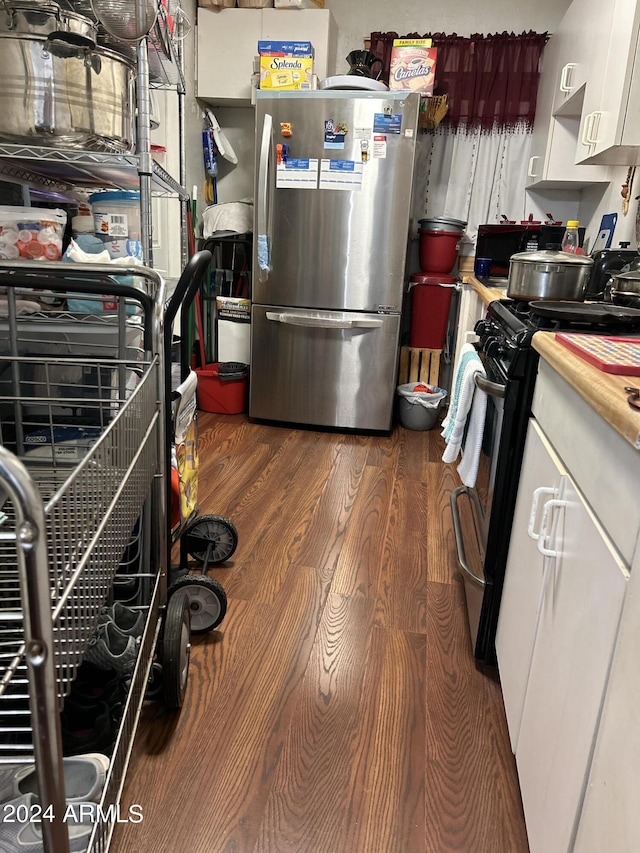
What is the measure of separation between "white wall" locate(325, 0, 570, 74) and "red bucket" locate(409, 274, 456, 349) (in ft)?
4.63

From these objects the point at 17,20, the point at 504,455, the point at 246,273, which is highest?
the point at 17,20

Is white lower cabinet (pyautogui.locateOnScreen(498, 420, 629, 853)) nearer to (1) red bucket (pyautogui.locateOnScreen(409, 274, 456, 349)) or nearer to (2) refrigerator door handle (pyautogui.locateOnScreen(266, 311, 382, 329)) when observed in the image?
(2) refrigerator door handle (pyautogui.locateOnScreen(266, 311, 382, 329))

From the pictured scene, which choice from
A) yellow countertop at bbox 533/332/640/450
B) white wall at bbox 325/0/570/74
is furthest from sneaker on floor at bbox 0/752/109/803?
white wall at bbox 325/0/570/74

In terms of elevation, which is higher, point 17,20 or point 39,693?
point 17,20

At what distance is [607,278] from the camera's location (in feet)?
6.88

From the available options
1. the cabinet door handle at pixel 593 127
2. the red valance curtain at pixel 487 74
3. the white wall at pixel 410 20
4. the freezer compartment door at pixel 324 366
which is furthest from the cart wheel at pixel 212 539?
the red valance curtain at pixel 487 74

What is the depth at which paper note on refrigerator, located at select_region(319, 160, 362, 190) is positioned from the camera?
3053 mm

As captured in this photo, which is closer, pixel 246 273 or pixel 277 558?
pixel 277 558

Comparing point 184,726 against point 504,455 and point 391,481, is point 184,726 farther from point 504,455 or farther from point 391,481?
point 391,481

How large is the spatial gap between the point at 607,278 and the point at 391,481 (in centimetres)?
119

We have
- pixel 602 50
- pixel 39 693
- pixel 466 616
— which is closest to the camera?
pixel 39 693

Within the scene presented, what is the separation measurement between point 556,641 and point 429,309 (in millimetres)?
2763

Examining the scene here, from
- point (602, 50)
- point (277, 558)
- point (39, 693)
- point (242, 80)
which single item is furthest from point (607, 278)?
point (242, 80)

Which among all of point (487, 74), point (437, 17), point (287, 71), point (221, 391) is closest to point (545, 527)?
point (221, 391)
